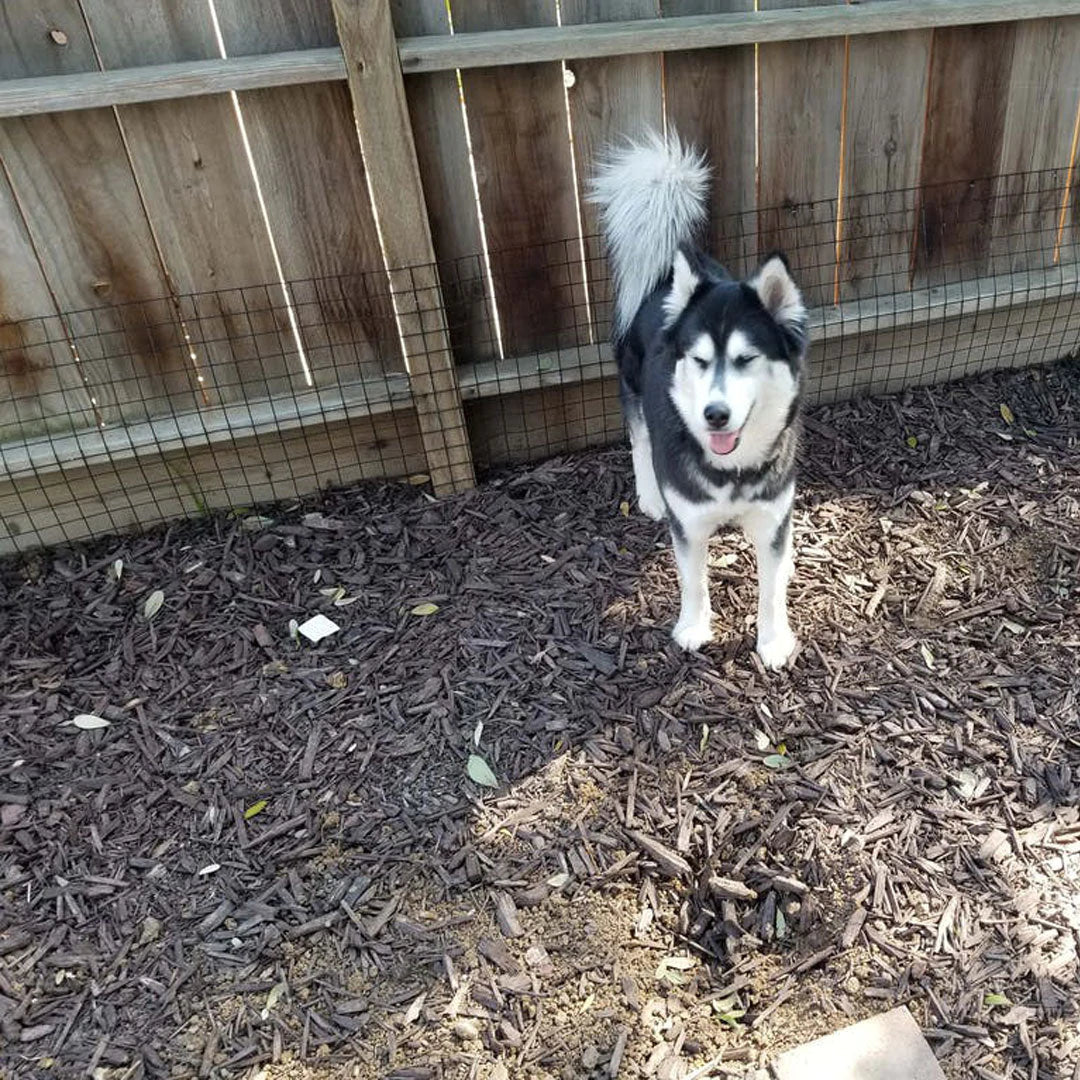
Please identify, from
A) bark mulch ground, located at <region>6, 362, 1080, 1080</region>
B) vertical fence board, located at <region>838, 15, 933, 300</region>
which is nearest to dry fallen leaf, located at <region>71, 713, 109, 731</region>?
bark mulch ground, located at <region>6, 362, 1080, 1080</region>

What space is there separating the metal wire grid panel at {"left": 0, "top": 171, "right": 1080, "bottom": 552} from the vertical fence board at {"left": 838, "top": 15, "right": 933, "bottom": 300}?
14 mm

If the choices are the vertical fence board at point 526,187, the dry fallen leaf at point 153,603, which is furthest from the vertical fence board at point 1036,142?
the dry fallen leaf at point 153,603

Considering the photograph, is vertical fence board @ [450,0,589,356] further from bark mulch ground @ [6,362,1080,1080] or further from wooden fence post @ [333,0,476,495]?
bark mulch ground @ [6,362,1080,1080]

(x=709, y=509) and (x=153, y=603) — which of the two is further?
(x=153, y=603)

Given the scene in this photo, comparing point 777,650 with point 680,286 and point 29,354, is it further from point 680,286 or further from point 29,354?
point 29,354

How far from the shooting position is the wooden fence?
2.77 m

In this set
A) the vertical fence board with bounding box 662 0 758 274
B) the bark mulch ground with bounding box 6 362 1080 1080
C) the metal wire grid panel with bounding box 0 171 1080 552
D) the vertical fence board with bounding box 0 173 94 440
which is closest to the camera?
the bark mulch ground with bounding box 6 362 1080 1080

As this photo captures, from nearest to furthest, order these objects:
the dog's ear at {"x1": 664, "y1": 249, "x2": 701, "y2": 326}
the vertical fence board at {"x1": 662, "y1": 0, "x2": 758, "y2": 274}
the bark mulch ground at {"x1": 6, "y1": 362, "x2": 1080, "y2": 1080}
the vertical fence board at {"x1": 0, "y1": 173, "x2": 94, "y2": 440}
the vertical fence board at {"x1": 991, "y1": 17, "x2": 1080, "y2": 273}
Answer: the bark mulch ground at {"x1": 6, "y1": 362, "x2": 1080, "y2": 1080} → the dog's ear at {"x1": 664, "y1": 249, "x2": 701, "y2": 326} → the vertical fence board at {"x1": 0, "y1": 173, "x2": 94, "y2": 440} → the vertical fence board at {"x1": 662, "y1": 0, "x2": 758, "y2": 274} → the vertical fence board at {"x1": 991, "y1": 17, "x2": 1080, "y2": 273}

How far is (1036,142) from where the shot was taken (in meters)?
3.52

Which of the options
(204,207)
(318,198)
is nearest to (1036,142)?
(318,198)

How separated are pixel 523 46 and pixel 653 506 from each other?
170 cm

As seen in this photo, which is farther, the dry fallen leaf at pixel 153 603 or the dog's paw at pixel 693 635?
the dry fallen leaf at pixel 153 603

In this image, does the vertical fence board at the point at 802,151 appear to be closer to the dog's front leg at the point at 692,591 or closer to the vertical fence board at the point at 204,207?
the dog's front leg at the point at 692,591

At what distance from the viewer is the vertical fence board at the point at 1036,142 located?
3.31 meters
